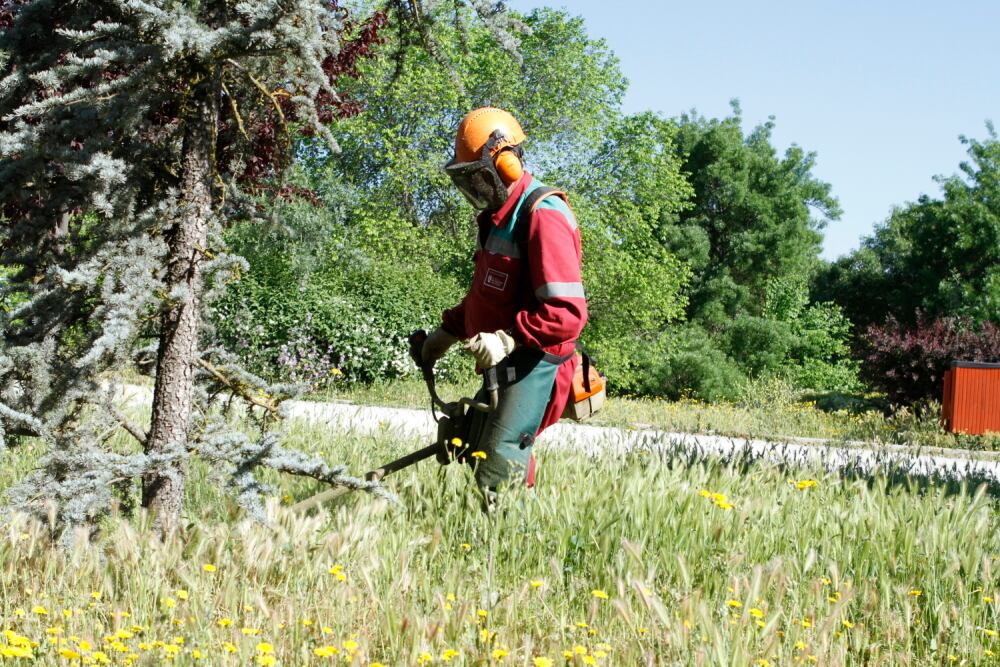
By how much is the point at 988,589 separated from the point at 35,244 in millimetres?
3730

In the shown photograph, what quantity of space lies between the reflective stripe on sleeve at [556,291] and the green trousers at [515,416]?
0.29m

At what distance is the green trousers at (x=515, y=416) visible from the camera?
169 inches

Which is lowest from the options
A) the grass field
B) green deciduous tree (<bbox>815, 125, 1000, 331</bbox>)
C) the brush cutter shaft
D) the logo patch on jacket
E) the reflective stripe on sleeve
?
the grass field

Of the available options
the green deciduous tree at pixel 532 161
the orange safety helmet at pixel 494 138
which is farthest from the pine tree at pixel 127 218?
the green deciduous tree at pixel 532 161

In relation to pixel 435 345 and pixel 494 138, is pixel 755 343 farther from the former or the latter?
pixel 494 138

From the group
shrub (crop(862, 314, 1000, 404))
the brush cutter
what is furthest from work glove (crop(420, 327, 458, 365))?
shrub (crop(862, 314, 1000, 404))

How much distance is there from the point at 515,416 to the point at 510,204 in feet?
2.95

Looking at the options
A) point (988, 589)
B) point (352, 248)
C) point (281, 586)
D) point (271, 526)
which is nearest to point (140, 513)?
point (271, 526)

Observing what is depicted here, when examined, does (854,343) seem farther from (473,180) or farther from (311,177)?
(473,180)

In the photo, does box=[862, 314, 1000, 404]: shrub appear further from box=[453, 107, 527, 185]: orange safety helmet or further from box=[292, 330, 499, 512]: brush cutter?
box=[453, 107, 527, 185]: orange safety helmet

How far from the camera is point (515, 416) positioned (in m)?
4.33

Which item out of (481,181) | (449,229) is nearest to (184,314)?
(481,181)

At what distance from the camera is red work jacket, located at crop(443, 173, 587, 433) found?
4.10 metres

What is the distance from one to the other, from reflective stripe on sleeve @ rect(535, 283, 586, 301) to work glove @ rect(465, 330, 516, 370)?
0.22 m
